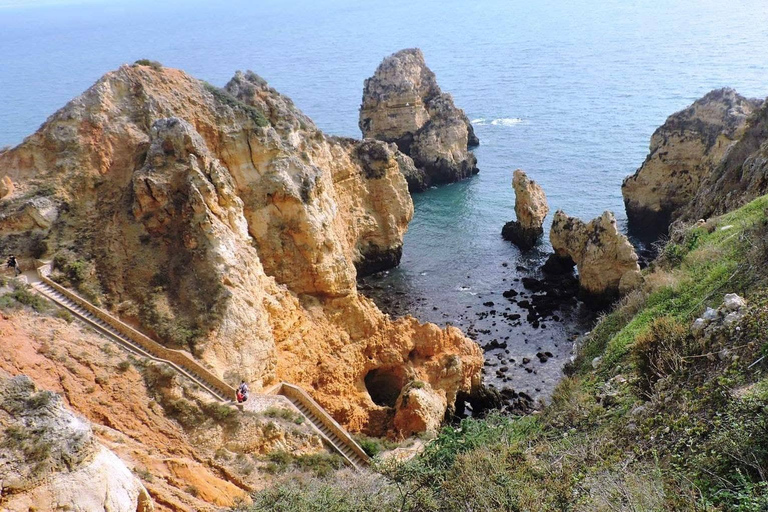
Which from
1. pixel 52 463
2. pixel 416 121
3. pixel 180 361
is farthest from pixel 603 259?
pixel 416 121

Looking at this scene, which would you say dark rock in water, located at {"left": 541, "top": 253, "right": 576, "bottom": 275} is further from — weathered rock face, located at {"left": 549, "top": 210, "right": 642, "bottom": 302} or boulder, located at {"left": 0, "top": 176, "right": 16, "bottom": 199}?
boulder, located at {"left": 0, "top": 176, "right": 16, "bottom": 199}

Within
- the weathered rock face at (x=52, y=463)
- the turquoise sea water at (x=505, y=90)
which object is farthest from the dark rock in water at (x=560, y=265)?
the weathered rock face at (x=52, y=463)

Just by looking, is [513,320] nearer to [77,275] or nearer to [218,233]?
[218,233]

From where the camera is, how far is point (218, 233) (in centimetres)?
2828

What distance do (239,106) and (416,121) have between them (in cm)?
4488

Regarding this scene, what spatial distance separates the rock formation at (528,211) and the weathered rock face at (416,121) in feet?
68.1

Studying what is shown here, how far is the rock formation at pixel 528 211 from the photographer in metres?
54.6

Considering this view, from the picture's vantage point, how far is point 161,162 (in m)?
29.0

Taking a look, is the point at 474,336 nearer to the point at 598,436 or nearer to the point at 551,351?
the point at 551,351

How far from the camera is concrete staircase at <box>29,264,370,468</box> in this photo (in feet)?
79.9

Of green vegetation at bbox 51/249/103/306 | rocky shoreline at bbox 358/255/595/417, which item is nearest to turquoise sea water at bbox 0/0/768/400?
rocky shoreline at bbox 358/255/595/417

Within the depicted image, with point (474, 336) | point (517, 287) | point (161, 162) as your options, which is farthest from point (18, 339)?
Result: point (517, 287)

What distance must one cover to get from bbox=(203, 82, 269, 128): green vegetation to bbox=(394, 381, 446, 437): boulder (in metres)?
17.4

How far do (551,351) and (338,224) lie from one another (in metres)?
17.0
